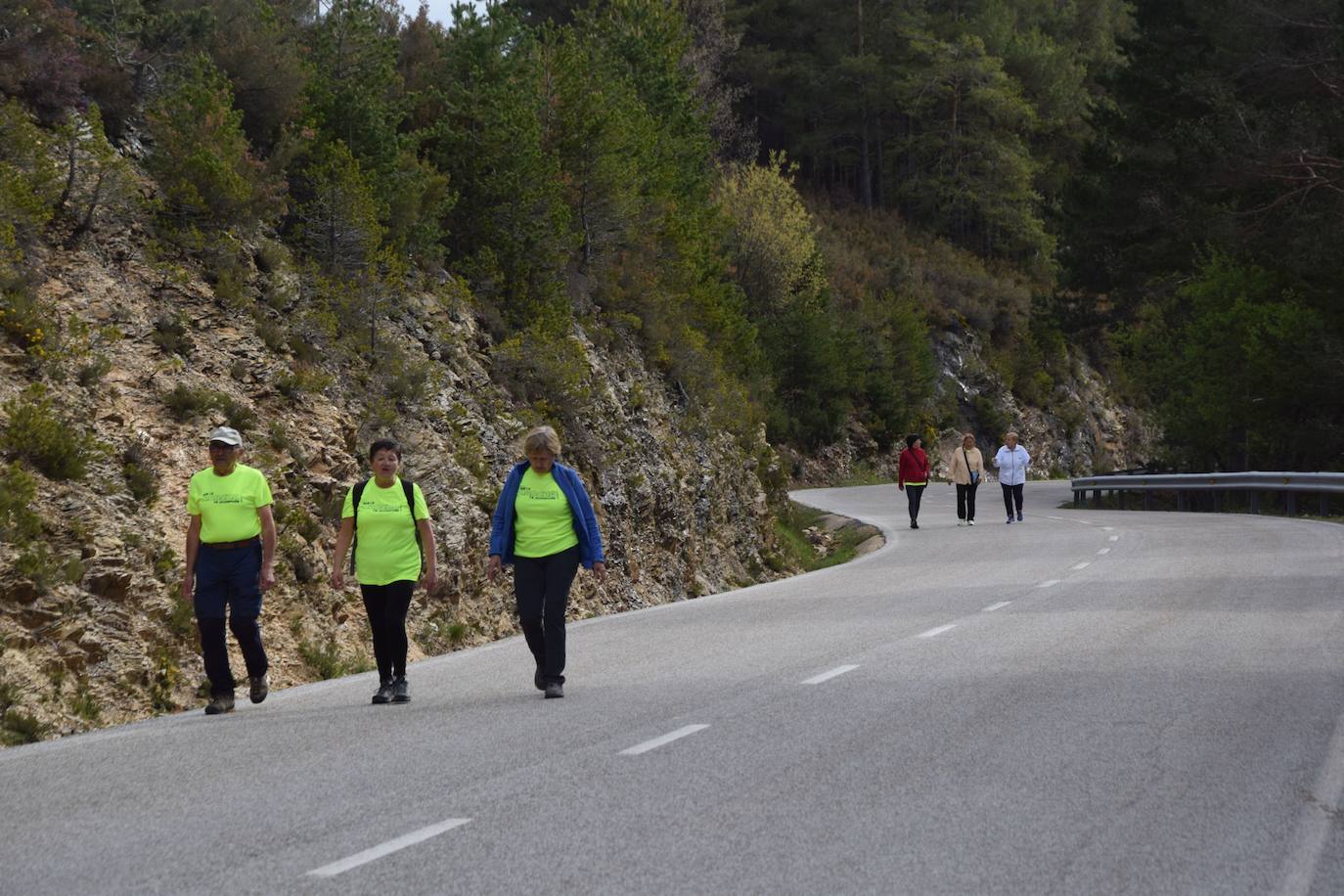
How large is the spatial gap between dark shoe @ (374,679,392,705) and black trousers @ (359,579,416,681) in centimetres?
3

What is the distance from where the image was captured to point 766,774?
741cm

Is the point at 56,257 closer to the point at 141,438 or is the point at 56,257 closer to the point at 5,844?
the point at 141,438

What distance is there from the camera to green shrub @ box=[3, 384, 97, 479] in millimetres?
12211

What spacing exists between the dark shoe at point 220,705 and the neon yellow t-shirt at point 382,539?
123 cm

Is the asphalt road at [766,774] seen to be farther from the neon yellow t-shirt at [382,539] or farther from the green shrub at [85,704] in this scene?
the neon yellow t-shirt at [382,539]

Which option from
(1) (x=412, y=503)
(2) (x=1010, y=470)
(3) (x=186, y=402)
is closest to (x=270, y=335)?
(3) (x=186, y=402)

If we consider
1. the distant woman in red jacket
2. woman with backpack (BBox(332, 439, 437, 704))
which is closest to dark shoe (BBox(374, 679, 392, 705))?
woman with backpack (BBox(332, 439, 437, 704))

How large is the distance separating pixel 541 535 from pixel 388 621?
4.20ft

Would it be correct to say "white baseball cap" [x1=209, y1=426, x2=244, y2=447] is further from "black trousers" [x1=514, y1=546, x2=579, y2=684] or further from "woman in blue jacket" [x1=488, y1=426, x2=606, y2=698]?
"black trousers" [x1=514, y1=546, x2=579, y2=684]

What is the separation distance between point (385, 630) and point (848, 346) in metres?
49.7

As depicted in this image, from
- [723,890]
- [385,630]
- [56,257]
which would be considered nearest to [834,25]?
[56,257]

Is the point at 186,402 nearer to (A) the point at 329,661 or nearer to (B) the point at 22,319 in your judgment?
(B) the point at 22,319

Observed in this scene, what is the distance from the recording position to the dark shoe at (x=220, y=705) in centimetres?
1045

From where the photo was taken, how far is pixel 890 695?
32.2 ft
